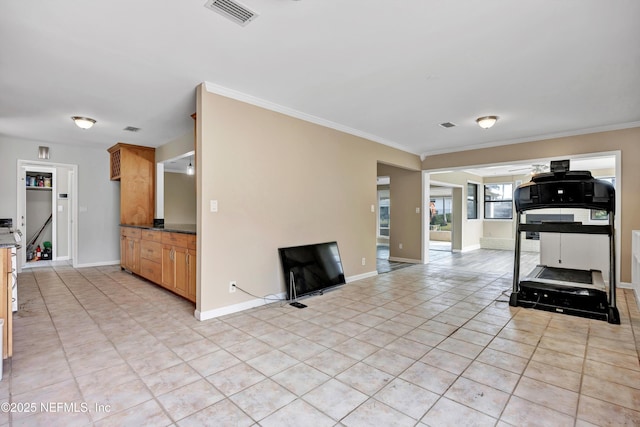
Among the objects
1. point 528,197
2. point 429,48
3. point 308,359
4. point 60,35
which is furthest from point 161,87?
point 528,197

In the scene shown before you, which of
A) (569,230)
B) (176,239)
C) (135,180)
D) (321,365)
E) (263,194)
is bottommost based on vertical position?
(321,365)

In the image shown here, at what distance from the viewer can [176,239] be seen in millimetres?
4090

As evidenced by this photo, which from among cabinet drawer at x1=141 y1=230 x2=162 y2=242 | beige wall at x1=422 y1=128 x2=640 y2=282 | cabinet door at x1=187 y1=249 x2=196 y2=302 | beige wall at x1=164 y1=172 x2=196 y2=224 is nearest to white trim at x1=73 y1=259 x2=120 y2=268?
beige wall at x1=164 y1=172 x2=196 y2=224

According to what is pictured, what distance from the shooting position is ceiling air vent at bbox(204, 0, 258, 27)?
208cm

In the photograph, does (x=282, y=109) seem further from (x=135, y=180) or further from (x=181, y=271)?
(x=135, y=180)

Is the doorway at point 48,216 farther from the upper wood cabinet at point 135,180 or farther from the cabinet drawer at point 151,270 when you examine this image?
the cabinet drawer at point 151,270

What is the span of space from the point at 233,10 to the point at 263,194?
213 cm

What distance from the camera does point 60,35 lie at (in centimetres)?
245

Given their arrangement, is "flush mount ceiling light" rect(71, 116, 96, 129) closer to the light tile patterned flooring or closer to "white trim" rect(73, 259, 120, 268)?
the light tile patterned flooring

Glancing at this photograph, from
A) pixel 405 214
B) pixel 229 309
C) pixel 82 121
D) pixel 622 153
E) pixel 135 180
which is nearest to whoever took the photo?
pixel 229 309

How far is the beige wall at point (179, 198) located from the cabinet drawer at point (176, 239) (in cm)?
401

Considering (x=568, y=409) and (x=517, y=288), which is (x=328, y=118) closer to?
(x=517, y=288)

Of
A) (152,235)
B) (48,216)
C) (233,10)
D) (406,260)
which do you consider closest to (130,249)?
(152,235)

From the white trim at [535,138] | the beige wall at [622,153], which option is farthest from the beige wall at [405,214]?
the beige wall at [622,153]
